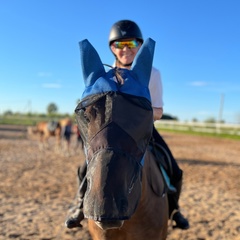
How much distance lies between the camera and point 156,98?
309 centimetres

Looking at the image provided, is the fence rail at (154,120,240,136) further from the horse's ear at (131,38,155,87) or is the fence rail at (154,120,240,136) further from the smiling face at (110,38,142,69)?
the horse's ear at (131,38,155,87)

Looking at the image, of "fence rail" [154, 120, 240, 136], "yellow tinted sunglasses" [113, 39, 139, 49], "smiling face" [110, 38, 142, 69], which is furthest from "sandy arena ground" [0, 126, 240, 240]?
"fence rail" [154, 120, 240, 136]

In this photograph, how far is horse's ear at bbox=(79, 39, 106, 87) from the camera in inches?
89.7

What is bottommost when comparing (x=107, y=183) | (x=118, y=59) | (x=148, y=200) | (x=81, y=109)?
(x=148, y=200)

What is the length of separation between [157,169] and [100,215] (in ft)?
5.02

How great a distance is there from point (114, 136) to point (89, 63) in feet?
2.06

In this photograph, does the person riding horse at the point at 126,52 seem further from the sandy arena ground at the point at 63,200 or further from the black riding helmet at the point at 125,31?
the sandy arena ground at the point at 63,200

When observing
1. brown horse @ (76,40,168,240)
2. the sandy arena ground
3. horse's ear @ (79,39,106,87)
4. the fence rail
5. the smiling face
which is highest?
the smiling face

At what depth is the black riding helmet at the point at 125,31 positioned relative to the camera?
322 cm

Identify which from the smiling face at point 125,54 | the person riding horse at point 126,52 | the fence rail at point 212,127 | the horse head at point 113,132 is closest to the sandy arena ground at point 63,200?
the person riding horse at point 126,52

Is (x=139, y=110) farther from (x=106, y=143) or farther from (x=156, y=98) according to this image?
(x=156, y=98)

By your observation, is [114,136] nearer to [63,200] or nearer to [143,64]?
[143,64]

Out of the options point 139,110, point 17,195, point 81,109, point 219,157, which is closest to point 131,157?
point 139,110

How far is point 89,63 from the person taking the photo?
2293mm
